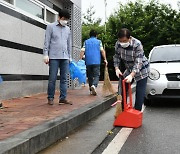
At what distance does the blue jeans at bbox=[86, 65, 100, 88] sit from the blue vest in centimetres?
15

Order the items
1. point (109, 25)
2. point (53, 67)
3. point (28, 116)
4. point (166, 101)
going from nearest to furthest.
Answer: point (28, 116), point (53, 67), point (166, 101), point (109, 25)

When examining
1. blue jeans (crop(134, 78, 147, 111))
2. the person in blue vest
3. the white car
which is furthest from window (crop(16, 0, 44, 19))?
blue jeans (crop(134, 78, 147, 111))

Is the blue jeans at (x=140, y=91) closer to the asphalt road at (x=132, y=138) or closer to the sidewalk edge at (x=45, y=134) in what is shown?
the asphalt road at (x=132, y=138)

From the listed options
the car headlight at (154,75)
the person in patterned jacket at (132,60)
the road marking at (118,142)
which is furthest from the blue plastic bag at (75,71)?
the road marking at (118,142)

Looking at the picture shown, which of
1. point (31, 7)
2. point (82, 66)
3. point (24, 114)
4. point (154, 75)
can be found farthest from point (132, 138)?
point (31, 7)

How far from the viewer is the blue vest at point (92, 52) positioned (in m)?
9.59

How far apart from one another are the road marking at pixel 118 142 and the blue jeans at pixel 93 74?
12.6 ft

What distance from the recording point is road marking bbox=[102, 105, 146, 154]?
4605 millimetres

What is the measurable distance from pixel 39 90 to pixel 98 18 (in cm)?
4732

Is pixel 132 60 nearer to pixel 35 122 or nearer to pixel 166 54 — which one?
pixel 35 122

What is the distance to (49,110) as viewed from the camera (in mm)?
6559

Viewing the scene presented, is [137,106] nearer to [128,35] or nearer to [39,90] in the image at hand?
[128,35]

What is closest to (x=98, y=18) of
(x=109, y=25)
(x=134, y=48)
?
(x=109, y=25)

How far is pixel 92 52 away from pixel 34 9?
1937 mm
